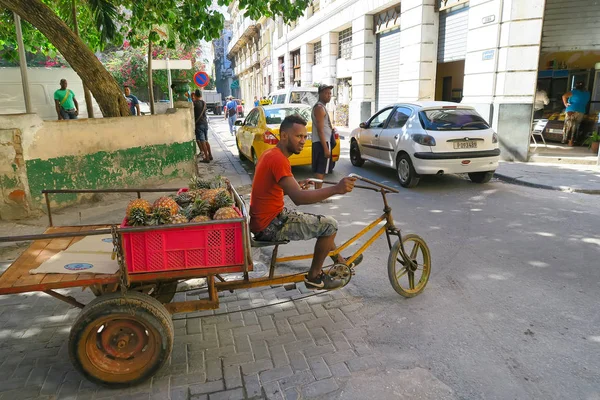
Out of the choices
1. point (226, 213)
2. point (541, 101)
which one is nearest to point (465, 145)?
point (226, 213)

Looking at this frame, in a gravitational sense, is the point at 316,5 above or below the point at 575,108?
above

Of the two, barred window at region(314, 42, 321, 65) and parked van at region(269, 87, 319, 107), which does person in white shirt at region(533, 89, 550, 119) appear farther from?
barred window at region(314, 42, 321, 65)

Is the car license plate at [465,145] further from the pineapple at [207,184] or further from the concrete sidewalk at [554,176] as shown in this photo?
the pineapple at [207,184]

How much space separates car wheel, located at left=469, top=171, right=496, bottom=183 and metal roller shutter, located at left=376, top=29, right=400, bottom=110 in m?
8.07

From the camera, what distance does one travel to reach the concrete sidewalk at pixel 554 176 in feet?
26.2

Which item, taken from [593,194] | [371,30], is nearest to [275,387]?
[593,194]

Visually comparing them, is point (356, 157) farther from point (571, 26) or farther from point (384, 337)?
point (384, 337)

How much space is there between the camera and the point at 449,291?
13.4 feet

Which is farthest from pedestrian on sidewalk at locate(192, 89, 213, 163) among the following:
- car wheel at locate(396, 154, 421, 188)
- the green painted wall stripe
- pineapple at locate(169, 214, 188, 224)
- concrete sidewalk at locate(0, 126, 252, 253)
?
pineapple at locate(169, 214, 188, 224)

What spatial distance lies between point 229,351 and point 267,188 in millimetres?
1253

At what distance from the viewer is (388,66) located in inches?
659

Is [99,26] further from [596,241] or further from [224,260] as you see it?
[596,241]

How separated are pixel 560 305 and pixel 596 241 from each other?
2.06 metres

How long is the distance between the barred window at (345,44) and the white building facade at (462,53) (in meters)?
0.05
